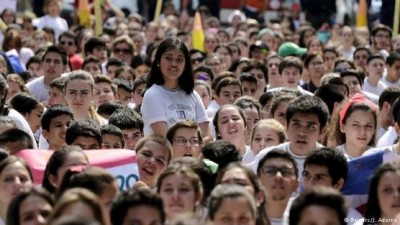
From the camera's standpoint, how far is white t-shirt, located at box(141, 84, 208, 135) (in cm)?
1210

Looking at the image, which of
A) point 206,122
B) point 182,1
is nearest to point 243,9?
point 182,1

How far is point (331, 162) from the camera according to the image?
31.6 ft

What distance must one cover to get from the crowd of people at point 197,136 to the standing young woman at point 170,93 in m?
0.01

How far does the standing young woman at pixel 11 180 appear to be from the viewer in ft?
29.5

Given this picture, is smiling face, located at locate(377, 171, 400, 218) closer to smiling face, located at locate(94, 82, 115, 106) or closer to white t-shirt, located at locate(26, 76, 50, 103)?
smiling face, located at locate(94, 82, 115, 106)

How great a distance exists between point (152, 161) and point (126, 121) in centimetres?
231

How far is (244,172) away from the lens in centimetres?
899

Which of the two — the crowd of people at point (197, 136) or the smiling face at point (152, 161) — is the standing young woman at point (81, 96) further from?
the smiling face at point (152, 161)

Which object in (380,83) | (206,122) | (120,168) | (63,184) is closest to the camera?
(63,184)

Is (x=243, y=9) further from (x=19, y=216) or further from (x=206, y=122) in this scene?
(x=19, y=216)

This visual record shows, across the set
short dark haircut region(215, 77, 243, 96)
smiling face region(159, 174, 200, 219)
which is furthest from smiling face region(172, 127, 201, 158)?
short dark haircut region(215, 77, 243, 96)

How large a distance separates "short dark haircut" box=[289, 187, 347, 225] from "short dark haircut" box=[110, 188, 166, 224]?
2.66 ft

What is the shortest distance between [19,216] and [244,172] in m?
1.61

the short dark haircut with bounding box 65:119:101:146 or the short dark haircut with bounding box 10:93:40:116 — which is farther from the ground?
the short dark haircut with bounding box 65:119:101:146
